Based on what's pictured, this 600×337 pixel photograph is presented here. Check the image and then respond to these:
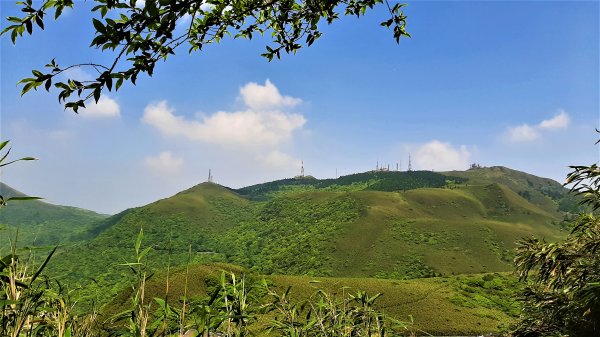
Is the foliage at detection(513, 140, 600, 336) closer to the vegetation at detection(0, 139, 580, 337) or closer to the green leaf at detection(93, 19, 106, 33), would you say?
the vegetation at detection(0, 139, 580, 337)

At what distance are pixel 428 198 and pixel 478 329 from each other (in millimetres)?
121665

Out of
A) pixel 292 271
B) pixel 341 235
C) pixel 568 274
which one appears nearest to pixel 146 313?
pixel 568 274

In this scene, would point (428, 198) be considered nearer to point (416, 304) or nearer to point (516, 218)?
point (516, 218)

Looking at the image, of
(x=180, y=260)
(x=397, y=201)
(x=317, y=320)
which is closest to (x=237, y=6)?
(x=317, y=320)

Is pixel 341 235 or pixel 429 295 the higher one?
pixel 341 235

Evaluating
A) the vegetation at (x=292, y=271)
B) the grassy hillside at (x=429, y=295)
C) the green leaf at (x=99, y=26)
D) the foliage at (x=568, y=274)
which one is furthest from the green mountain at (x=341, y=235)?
the green leaf at (x=99, y=26)

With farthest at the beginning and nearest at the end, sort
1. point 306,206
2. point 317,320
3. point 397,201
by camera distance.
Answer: point 306,206
point 397,201
point 317,320

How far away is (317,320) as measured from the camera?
3492 millimetres

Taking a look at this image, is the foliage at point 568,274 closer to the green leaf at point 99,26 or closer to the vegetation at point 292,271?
the vegetation at point 292,271

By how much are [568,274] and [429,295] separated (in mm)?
56744

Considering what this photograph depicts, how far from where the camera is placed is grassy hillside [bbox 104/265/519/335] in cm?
5028

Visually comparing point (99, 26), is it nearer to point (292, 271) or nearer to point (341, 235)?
point (292, 271)

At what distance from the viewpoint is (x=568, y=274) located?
1042 cm

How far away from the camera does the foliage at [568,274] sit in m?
9.51
